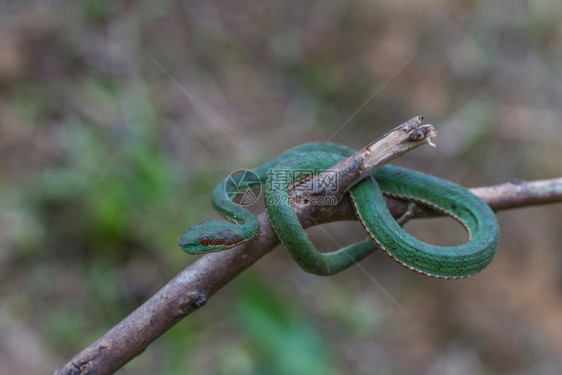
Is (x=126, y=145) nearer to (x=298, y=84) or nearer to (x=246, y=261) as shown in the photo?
(x=298, y=84)

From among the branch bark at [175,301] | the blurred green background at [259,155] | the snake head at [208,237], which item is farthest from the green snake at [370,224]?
the blurred green background at [259,155]

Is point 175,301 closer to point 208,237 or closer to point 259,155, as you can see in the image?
point 208,237

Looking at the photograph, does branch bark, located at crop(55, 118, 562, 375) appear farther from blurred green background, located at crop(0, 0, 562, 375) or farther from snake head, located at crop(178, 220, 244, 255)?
blurred green background, located at crop(0, 0, 562, 375)

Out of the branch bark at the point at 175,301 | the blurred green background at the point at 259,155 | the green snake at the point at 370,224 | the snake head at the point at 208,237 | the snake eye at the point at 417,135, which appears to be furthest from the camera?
the blurred green background at the point at 259,155

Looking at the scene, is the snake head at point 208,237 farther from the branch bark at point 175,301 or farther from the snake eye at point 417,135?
the snake eye at point 417,135

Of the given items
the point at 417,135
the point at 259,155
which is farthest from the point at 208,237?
the point at 259,155

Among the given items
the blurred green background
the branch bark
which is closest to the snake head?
the branch bark
